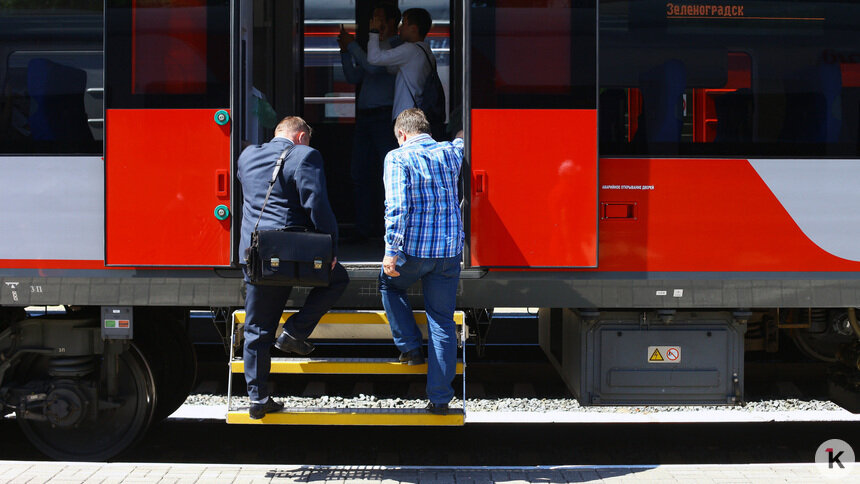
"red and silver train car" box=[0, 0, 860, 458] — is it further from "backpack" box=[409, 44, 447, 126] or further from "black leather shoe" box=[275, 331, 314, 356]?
"backpack" box=[409, 44, 447, 126]

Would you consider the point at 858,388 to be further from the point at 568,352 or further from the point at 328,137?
the point at 328,137

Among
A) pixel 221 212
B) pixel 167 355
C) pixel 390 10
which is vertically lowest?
pixel 167 355

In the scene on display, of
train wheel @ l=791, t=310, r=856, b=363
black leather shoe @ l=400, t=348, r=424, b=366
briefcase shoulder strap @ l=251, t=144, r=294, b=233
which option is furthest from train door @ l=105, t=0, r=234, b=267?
train wheel @ l=791, t=310, r=856, b=363

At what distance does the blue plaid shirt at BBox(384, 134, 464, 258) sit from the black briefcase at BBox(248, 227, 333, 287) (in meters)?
0.36

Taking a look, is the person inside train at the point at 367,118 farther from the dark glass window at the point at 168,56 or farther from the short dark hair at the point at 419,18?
the dark glass window at the point at 168,56

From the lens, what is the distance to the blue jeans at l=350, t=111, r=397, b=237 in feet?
21.3

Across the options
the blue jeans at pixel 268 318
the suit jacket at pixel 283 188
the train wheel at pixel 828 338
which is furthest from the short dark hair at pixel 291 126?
the train wheel at pixel 828 338

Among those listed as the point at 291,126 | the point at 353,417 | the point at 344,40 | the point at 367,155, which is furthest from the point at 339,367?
the point at 344,40

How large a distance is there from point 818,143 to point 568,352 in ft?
6.21

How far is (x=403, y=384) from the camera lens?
7.24 metres

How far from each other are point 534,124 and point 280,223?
1.49 meters

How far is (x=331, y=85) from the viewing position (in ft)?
23.7

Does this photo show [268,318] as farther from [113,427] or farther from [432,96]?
[432,96]

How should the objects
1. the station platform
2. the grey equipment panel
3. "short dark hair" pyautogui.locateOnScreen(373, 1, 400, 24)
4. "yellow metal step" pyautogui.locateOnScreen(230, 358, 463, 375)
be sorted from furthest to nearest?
"short dark hair" pyautogui.locateOnScreen(373, 1, 400, 24), the grey equipment panel, "yellow metal step" pyautogui.locateOnScreen(230, 358, 463, 375), the station platform
